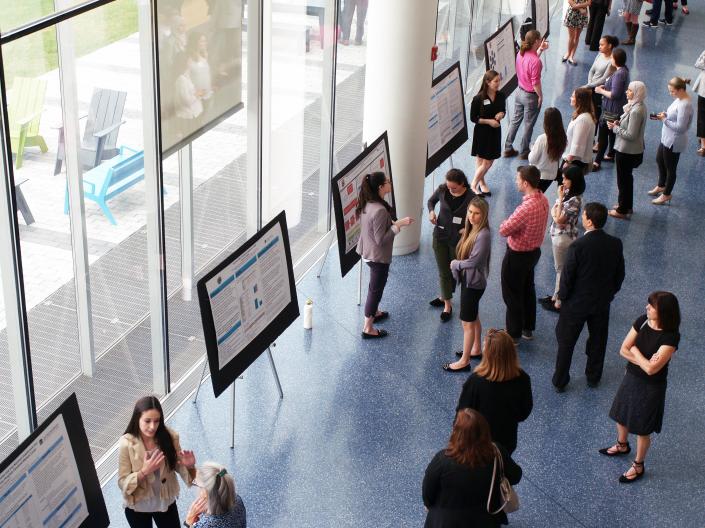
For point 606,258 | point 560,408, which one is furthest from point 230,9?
point 560,408

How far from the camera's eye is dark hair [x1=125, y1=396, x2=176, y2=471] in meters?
5.50

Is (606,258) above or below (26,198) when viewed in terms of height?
below

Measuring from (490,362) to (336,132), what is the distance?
4.65 meters

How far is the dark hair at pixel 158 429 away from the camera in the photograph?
5.50 metres

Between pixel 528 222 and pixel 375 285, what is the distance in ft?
4.60

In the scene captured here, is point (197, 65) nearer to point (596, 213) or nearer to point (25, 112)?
point (25, 112)

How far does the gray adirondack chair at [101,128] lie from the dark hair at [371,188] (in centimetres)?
239

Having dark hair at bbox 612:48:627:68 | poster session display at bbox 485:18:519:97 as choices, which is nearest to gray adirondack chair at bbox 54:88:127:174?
poster session display at bbox 485:18:519:97

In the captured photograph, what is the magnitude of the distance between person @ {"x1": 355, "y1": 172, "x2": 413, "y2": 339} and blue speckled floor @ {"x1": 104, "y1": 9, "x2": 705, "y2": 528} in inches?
24.2

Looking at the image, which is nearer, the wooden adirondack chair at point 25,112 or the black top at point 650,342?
the wooden adirondack chair at point 25,112

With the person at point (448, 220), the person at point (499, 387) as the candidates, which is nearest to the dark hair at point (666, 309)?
the person at point (499, 387)

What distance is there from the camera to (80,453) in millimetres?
5375

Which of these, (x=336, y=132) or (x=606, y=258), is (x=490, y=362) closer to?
(x=606, y=258)

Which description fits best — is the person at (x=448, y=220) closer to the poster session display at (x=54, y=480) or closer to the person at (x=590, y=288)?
the person at (x=590, y=288)
